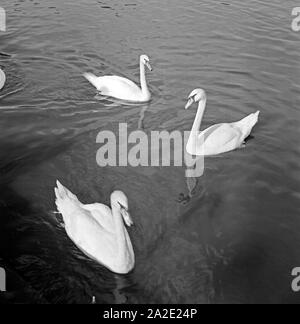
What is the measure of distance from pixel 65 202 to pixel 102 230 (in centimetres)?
74

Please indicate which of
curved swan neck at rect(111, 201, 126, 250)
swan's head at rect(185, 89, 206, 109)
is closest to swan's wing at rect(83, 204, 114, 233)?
curved swan neck at rect(111, 201, 126, 250)

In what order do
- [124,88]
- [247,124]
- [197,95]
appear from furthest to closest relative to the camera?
[124,88] → [247,124] → [197,95]

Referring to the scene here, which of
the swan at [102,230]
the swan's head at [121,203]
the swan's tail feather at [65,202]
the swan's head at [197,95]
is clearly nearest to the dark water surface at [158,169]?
the swan at [102,230]

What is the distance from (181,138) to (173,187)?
5.25ft

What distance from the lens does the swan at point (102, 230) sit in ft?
18.4

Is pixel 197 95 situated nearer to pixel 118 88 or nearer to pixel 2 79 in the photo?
pixel 118 88

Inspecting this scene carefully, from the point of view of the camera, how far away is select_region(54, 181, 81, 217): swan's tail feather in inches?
245

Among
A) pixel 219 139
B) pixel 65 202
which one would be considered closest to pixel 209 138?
pixel 219 139

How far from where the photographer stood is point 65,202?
250 inches

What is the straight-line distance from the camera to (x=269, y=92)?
415 inches

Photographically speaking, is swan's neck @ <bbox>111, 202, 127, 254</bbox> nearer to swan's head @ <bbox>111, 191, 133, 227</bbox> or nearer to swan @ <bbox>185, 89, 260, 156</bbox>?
swan's head @ <bbox>111, 191, 133, 227</bbox>

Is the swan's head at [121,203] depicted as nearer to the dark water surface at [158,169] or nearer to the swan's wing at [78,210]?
the swan's wing at [78,210]
